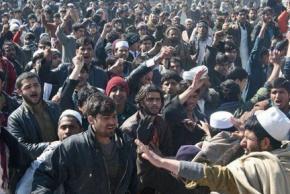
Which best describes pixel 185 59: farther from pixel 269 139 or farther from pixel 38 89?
pixel 269 139

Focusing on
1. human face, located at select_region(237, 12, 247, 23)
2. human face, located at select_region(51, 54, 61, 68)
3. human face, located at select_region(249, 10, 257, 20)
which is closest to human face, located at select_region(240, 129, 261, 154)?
human face, located at select_region(51, 54, 61, 68)

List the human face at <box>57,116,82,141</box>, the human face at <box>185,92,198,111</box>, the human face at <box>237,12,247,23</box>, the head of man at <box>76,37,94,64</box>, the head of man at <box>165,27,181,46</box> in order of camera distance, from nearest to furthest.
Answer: the human face at <box>57,116,82,141</box> < the human face at <box>185,92,198,111</box> < the head of man at <box>76,37,94,64</box> < the head of man at <box>165,27,181,46</box> < the human face at <box>237,12,247,23</box>

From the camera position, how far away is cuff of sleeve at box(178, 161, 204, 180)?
333cm

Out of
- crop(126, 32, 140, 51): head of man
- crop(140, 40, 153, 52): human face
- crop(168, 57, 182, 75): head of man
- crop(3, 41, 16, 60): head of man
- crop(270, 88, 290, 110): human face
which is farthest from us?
crop(126, 32, 140, 51): head of man

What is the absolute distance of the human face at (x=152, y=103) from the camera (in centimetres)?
523

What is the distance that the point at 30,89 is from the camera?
16.6ft

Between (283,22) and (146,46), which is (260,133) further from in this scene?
(283,22)

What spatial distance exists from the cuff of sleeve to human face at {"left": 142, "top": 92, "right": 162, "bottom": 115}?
188 cm

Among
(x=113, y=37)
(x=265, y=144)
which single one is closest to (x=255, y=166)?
(x=265, y=144)

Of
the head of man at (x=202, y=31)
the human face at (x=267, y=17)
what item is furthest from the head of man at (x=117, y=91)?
the human face at (x=267, y=17)

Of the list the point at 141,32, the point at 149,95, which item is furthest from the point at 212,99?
the point at 141,32

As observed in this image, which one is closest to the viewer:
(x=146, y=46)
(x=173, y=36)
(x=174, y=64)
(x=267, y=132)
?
(x=267, y=132)

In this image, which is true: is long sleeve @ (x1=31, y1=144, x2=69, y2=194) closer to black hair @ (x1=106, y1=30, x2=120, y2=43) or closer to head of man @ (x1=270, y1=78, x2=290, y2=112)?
head of man @ (x1=270, y1=78, x2=290, y2=112)

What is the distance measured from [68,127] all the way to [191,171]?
4.97 ft
